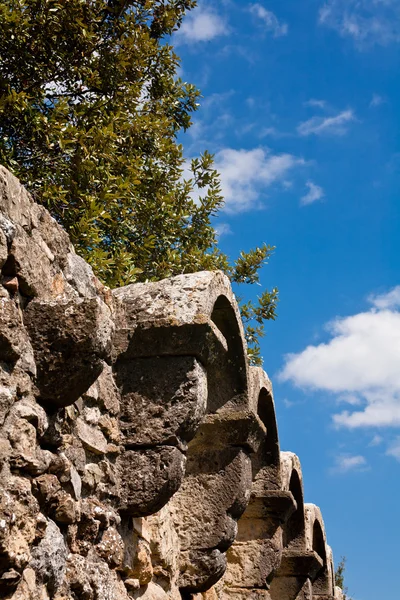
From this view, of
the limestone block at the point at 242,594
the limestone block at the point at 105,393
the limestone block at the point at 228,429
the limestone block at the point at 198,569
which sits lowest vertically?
the limestone block at the point at 198,569

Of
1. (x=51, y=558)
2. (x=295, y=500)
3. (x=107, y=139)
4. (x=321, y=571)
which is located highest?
(x=107, y=139)

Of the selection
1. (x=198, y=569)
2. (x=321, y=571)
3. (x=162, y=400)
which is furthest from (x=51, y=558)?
(x=321, y=571)

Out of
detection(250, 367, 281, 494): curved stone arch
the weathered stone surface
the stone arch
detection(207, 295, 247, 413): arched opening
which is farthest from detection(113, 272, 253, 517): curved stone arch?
the stone arch

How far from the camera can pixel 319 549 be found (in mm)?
9812

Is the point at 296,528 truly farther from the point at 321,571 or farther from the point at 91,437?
the point at 91,437

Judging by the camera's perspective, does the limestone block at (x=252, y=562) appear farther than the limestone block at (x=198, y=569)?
Yes

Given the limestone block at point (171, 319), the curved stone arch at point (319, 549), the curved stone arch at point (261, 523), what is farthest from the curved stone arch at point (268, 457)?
the curved stone arch at point (319, 549)

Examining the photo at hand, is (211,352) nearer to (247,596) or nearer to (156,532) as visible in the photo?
(156,532)

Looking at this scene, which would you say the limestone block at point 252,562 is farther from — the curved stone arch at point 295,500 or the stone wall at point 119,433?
the curved stone arch at point 295,500

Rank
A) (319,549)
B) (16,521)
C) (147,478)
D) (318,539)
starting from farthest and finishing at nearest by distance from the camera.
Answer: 1. (319,549)
2. (318,539)
3. (147,478)
4. (16,521)

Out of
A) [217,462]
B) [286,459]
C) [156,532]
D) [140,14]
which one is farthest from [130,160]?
[156,532]

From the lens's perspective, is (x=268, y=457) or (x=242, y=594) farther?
(x=268, y=457)

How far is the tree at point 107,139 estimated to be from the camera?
6.94 meters

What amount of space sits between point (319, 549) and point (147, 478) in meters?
6.78
